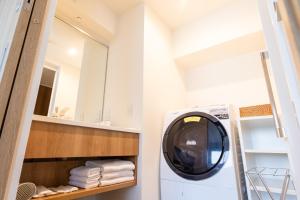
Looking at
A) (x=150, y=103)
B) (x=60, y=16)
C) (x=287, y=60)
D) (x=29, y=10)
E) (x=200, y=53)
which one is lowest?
(x=287, y=60)

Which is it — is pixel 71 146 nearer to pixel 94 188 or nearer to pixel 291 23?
pixel 94 188

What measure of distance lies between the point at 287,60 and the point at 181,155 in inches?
49.0

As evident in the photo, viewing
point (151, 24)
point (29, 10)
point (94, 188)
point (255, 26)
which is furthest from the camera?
point (151, 24)

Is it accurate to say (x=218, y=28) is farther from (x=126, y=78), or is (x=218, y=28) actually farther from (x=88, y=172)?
(x=88, y=172)

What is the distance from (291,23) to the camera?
42cm

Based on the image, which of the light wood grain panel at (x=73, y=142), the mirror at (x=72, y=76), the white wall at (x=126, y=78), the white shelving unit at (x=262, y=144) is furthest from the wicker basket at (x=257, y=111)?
the mirror at (x=72, y=76)

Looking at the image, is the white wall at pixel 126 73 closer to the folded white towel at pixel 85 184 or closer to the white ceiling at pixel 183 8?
the white ceiling at pixel 183 8

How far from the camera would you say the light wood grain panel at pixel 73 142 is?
2.87 ft

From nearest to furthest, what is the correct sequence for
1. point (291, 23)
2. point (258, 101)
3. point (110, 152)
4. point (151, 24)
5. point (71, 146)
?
point (291, 23) → point (71, 146) → point (110, 152) → point (258, 101) → point (151, 24)

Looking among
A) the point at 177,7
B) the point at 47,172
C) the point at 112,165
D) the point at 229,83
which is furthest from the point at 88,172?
the point at 177,7

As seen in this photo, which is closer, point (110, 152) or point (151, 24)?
point (110, 152)

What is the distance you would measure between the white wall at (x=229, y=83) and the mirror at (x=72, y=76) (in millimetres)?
1225

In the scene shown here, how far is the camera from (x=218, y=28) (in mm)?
1983

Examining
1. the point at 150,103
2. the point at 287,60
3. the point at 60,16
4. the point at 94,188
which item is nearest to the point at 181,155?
the point at 150,103
